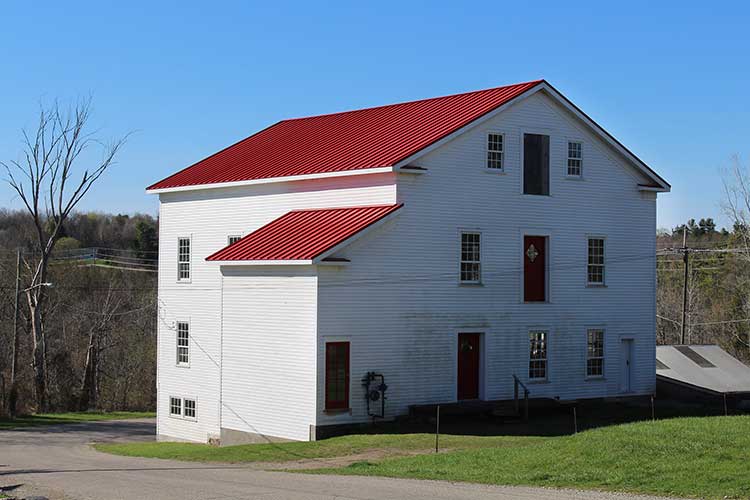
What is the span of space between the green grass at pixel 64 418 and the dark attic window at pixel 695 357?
2762cm

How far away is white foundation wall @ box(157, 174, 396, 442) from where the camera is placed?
122 feet

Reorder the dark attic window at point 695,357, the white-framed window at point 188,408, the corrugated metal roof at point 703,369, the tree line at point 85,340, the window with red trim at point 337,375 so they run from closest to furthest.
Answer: the window with red trim at point 337,375, the white-framed window at point 188,408, the corrugated metal roof at point 703,369, the dark attic window at point 695,357, the tree line at point 85,340

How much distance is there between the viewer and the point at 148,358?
69875mm

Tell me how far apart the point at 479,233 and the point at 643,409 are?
8273 mm

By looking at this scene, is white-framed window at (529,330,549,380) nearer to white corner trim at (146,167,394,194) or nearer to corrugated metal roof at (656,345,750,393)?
corrugated metal roof at (656,345,750,393)

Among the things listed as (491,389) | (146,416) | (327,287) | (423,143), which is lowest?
(146,416)

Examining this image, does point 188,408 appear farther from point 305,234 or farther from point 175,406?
point 305,234

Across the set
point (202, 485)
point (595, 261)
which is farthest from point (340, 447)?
point (595, 261)

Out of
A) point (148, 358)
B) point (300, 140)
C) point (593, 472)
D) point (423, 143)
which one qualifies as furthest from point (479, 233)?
point (148, 358)

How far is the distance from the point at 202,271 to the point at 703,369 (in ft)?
63.2

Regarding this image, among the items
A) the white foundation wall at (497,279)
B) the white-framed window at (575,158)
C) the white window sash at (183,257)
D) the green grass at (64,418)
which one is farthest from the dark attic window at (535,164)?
the green grass at (64,418)

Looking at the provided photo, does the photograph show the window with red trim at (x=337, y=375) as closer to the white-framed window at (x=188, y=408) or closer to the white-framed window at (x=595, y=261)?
the white-framed window at (x=188, y=408)

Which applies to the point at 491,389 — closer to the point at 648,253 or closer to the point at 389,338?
the point at 389,338

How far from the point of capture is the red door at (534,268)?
3634 cm
